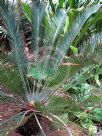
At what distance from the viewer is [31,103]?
14.3 ft

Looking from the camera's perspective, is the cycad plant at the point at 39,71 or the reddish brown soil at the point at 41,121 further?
the reddish brown soil at the point at 41,121

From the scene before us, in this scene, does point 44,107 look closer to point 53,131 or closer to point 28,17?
point 53,131

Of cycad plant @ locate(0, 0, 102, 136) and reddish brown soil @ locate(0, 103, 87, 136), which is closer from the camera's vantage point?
cycad plant @ locate(0, 0, 102, 136)

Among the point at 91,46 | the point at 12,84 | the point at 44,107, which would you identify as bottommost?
the point at 44,107

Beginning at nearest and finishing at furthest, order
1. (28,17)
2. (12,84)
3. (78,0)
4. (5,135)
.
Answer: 1. (5,135)
2. (12,84)
3. (28,17)
4. (78,0)

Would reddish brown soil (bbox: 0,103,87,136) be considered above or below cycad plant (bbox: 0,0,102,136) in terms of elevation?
below

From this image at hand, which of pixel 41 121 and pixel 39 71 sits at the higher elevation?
pixel 39 71

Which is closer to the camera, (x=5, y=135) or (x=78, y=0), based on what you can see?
(x=5, y=135)

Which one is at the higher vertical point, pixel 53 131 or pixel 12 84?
pixel 12 84

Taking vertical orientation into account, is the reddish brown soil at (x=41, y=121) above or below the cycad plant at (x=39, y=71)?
below

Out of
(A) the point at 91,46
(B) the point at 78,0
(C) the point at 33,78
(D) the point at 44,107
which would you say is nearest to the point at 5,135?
(D) the point at 44,107

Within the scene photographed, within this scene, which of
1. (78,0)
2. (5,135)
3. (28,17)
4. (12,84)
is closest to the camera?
(5,135)

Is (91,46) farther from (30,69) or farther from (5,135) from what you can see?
(5,135)

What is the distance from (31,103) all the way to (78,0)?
394cm
